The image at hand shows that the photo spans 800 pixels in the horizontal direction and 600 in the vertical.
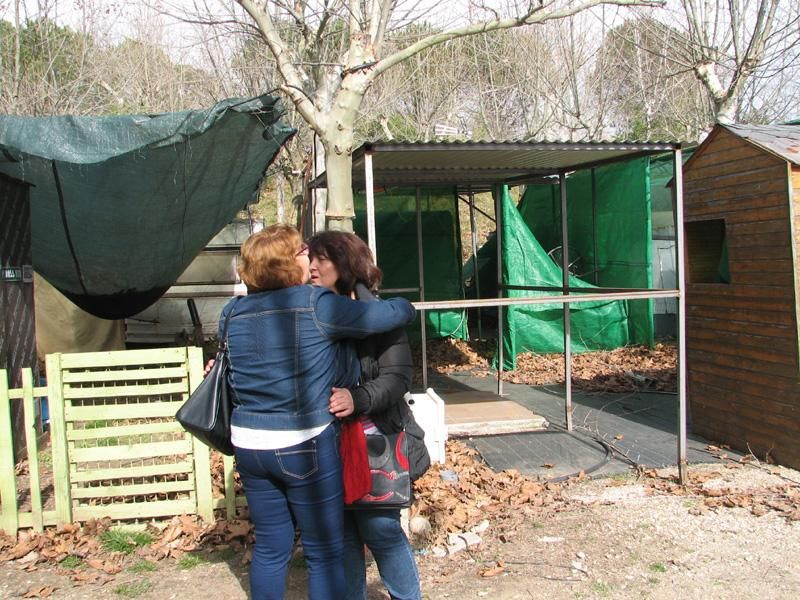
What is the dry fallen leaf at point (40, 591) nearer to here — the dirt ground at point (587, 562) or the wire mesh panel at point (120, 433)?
the dirt ground at point (587, 562)

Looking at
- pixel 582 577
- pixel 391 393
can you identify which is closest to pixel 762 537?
pixel 582 577

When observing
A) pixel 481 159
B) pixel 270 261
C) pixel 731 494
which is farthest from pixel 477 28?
pixel 731 494

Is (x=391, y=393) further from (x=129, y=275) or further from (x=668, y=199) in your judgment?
(x=668, y=199)

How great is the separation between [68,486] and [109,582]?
0.72 meters

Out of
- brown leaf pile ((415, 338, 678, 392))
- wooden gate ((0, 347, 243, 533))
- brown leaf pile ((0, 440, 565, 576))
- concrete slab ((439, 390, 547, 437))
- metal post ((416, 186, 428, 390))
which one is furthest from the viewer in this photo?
brown leaf pile ((415, 338, 678, 392))

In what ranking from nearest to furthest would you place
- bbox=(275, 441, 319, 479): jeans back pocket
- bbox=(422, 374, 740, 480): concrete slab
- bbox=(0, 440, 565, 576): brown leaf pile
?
bbox=(275, 441, 319, 479): jeans back pocket < bbox=(0, 440, 565, 576): brown leaf pile < bbox=(422, 374, 740, 480): concrete slab

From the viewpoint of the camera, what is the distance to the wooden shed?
540cm

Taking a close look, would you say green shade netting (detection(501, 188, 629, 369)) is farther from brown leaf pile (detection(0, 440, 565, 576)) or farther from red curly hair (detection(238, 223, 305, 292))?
red curly hair (detection(238, 223, 305, 292))

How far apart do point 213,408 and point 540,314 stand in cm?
869

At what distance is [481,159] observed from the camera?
18.7ft

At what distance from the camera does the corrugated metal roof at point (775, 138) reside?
5422mm

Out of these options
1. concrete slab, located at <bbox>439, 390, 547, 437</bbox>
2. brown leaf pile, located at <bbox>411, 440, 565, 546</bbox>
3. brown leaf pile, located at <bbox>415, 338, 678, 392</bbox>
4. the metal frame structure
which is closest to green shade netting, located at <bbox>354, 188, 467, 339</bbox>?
brown leaf pile, located at <bbox>415, 338, 678, 392</bbox>

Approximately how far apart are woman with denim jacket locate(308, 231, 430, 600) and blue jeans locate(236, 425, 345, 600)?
171 mm

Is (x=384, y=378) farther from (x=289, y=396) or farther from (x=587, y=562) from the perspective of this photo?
(x=587, y=562)
